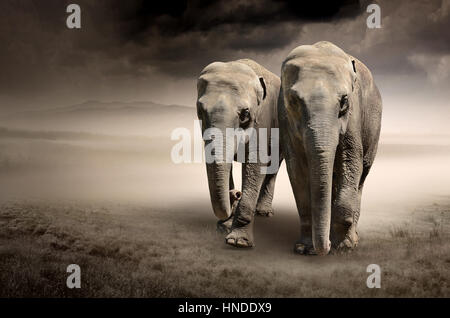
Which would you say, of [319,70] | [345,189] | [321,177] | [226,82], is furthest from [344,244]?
[226,82]

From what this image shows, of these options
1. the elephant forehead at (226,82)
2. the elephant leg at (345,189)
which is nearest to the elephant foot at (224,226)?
the elephant leg at (345,189)

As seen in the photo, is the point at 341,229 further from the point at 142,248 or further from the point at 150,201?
the point at 150,201

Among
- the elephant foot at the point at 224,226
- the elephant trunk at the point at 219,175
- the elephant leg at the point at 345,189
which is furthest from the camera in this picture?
the elephant foot at the point at 224,226

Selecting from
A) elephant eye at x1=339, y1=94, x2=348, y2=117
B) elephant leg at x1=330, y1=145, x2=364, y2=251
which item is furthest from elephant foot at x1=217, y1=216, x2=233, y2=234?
elephant eye at x1=339, y1=94, x2=348, y2=117

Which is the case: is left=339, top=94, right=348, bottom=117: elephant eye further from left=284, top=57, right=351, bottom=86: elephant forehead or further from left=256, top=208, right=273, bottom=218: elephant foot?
left=256, top=208, right=273, bottom=218: elephant foot

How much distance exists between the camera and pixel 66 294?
4.59 m

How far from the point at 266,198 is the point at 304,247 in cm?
224

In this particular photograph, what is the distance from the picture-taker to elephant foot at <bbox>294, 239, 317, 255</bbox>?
222 inches

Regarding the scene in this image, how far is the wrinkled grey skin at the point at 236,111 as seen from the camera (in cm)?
523

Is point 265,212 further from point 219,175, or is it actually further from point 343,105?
point 343,105

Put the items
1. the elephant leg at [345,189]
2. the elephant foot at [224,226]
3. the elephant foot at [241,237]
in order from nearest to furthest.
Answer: the elephant leg at [345,189] → the elephant foot at [241,237] → the elephant foot at [224,226]

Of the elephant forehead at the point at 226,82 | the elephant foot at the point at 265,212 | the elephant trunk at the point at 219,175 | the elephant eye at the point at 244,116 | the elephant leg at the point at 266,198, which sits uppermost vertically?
the elephant forehead at the point at 226,82

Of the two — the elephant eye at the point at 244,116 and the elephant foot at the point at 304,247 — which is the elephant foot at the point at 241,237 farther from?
the elephant eye at the point at 244,116

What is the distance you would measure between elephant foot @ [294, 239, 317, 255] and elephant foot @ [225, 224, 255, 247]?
1.84ft
